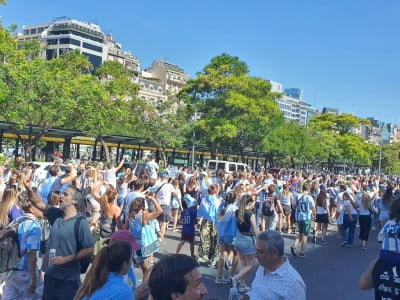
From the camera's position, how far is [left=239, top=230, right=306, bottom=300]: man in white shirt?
3.31 m

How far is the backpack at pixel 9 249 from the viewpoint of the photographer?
4633mm

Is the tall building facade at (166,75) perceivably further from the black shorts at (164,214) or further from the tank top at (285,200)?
the black shorts at (164,214)

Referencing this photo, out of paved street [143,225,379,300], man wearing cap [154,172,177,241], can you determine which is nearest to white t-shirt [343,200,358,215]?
paved street [143,225,379,300]

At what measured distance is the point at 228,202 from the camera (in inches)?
309

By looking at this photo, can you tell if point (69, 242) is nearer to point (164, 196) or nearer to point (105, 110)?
point (164, 196)

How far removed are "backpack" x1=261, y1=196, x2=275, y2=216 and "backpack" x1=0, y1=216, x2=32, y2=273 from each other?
28.5 ft

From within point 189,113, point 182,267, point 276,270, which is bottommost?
point 276,270

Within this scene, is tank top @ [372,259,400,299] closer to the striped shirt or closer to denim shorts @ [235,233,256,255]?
the striped shirt

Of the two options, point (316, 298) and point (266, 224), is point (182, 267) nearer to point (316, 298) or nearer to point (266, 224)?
point (316, 298)

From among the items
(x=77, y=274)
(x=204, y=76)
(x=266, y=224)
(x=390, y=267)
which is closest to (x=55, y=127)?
(x=204, y=76)

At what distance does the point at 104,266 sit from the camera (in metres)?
3.01

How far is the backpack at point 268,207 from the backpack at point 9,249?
8.68 m

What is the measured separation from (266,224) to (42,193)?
20.4 feet

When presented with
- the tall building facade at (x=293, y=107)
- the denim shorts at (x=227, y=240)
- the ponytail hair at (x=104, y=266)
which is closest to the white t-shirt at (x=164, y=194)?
the denim shorts at (x=227, y=240)
